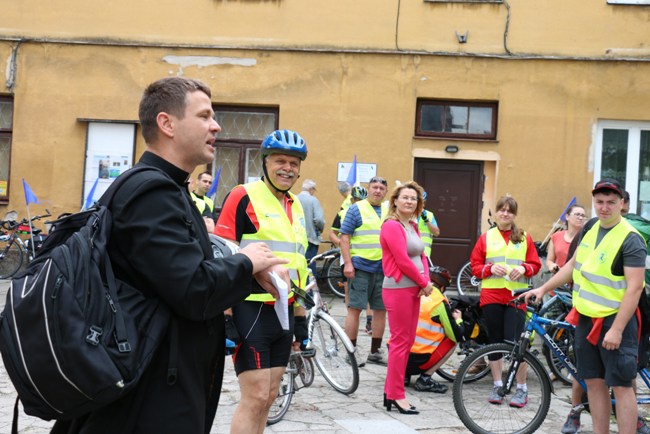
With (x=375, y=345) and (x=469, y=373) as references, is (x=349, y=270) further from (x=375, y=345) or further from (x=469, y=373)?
(x=469, y=373)

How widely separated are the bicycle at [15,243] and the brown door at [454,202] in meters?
7.08

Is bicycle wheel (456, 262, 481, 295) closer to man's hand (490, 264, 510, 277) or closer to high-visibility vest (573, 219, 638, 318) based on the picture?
man's hand (490, 264, 510, 277)

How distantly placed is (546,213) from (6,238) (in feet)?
32.0

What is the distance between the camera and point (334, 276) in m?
14.0

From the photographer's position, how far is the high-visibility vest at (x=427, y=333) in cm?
752

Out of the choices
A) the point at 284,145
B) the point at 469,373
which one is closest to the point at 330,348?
the point at 469,373

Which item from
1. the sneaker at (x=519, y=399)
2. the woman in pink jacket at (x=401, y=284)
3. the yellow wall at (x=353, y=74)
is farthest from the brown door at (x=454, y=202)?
the sneaker at (x=519, y=399)

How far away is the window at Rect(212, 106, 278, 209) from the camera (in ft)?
49.5

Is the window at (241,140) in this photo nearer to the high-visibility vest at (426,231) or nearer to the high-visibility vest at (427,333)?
the high-visibility vest at (426,231)

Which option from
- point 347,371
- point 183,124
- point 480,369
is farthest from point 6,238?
point 183,124

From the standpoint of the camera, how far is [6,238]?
14.6 meters

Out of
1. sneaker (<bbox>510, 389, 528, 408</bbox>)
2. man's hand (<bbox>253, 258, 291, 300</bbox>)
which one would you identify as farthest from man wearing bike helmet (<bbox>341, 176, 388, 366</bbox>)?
man's hand (<bbox>253, 258, 291, 300</bbox>)

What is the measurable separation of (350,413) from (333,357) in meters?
0.86

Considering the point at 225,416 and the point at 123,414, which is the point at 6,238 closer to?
the point at 225,416
